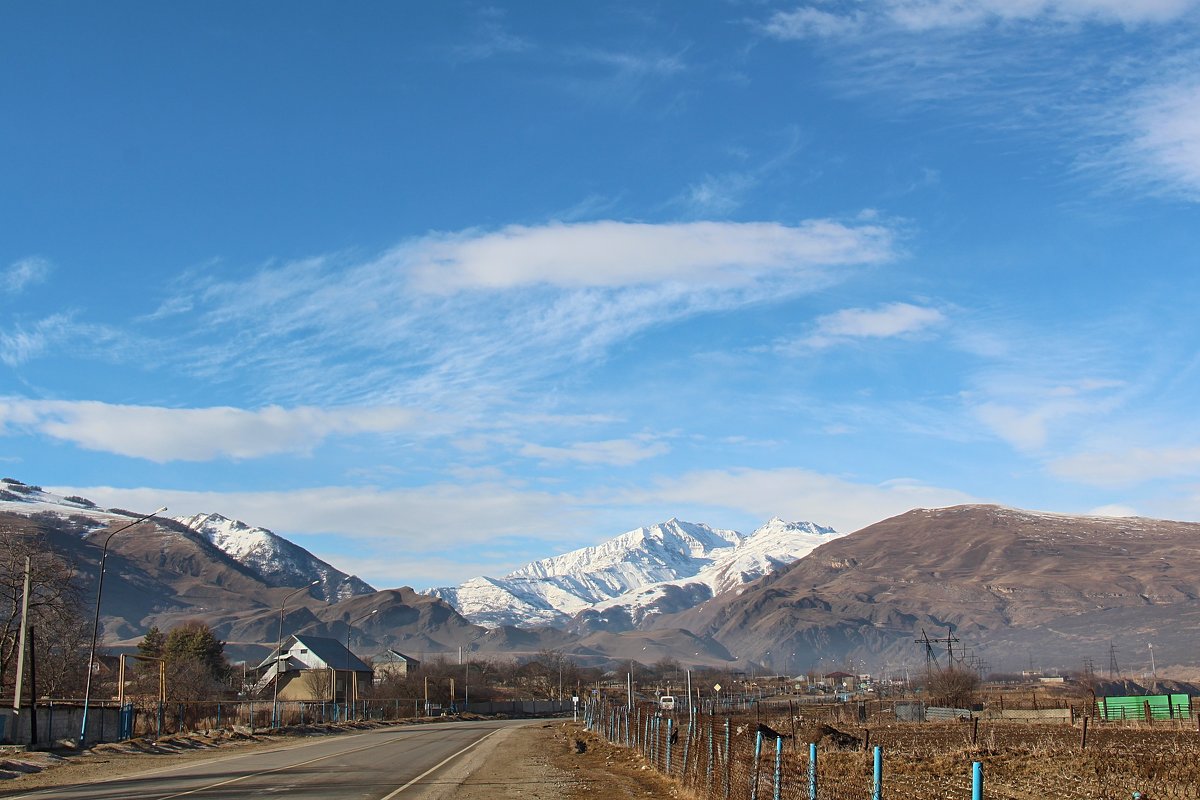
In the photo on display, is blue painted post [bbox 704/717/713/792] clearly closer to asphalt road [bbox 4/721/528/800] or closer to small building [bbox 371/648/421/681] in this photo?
asphalt road [bbox 4/721/528/800]

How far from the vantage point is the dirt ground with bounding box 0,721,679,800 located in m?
26.9

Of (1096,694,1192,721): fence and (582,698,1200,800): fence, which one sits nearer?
(582,698,1200,800): fence

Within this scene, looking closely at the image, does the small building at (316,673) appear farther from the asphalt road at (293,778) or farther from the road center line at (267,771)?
the asphalt road at (293,778)

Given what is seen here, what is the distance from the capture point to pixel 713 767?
22328 millimetres

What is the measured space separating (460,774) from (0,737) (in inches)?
779

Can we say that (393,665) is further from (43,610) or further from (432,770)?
(432,770)

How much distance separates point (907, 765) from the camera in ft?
106

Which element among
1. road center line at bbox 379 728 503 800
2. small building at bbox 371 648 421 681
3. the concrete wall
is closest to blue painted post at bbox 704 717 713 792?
road center line at bbox 379 728 503 800

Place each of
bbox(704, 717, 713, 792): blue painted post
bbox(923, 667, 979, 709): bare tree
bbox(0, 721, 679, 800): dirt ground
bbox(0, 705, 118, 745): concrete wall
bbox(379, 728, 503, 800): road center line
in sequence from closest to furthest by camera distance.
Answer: bbox(704, 717, 713, 792): blue painted post → bbox(379, 728, 503, 800): road center line → bbox(0, 721, 679, 800): dirt ground → bbox(0, 705, 118, 745): concrete wall → bbox(923, 667, 979, 709): bare tree

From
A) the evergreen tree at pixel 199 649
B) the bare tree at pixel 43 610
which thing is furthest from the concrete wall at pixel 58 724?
the evergreen tree at pixel 199 649

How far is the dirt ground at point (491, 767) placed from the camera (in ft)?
88.4

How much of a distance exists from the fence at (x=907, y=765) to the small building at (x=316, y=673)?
272 feet

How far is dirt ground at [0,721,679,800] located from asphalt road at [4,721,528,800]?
1003 mm

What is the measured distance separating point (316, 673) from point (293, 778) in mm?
98246
